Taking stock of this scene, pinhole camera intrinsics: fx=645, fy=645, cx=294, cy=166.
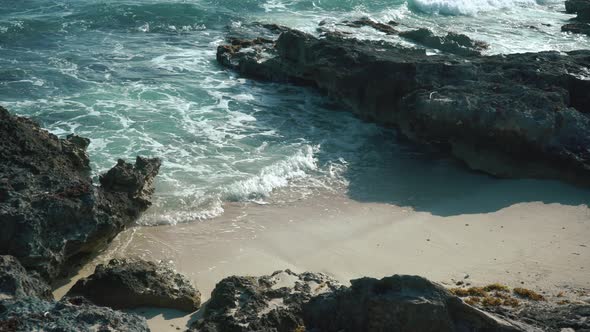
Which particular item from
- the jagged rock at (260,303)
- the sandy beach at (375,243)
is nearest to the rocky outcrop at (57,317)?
the jagged rock at (260,303)

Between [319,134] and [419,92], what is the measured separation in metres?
2.83

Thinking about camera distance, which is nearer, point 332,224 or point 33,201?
point 33,201

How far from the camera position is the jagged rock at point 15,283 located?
244 inches

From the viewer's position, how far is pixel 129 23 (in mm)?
27828

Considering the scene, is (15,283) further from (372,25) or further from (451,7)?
(451,7)

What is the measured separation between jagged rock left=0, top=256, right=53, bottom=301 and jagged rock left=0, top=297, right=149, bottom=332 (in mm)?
539

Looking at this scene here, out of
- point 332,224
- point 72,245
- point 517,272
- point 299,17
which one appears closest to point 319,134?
point 332,224

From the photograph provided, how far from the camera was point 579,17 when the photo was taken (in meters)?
34.5

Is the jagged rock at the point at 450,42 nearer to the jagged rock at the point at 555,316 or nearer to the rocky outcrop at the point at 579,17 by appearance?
the rocky outcrop at the point at 579,17

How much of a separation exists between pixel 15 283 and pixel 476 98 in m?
11.0

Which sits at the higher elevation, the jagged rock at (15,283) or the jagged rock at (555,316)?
the jagged rock at (15,283)

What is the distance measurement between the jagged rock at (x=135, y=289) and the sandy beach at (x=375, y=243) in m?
0.16

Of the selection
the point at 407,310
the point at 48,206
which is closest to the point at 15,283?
the point at 48,206

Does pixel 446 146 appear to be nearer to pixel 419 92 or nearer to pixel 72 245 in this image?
pixel 419 92
